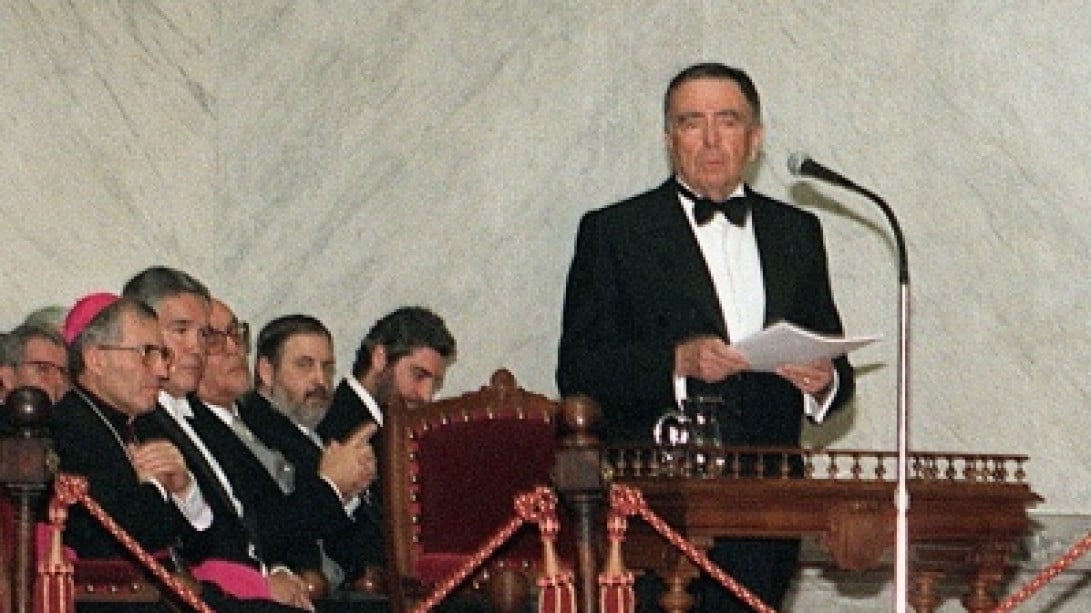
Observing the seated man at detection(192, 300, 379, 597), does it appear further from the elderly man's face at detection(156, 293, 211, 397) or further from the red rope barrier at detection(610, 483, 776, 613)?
the red rope barrier at detection(610, 483, 776, 613)

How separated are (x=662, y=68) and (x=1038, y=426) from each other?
2.06 m

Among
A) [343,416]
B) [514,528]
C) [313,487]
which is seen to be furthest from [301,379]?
[514,528]

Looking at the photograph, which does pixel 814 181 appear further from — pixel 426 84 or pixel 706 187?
pixel 706 187

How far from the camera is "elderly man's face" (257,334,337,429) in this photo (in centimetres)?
1132

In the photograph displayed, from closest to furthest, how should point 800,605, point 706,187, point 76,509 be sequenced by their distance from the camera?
1. point 76,509
2. point 706,187
3. point 800,605

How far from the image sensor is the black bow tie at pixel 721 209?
32.3 feet

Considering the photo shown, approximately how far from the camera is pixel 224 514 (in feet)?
33.2

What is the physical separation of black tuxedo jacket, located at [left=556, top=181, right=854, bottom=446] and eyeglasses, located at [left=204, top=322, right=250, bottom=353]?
141cm

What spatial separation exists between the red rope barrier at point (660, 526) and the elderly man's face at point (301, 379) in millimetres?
2664

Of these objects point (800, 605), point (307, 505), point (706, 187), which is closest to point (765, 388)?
point (706, 187)

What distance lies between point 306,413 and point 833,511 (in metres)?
2.77

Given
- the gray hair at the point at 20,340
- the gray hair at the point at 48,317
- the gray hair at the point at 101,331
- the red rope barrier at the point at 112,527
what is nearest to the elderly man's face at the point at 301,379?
the gray hair at the point at 48,317

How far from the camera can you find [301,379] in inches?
446

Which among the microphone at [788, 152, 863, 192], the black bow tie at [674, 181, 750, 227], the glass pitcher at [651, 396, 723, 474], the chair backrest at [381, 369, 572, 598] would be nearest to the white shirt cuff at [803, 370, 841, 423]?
the glass pitcher at [651, 396, 723, 474]
